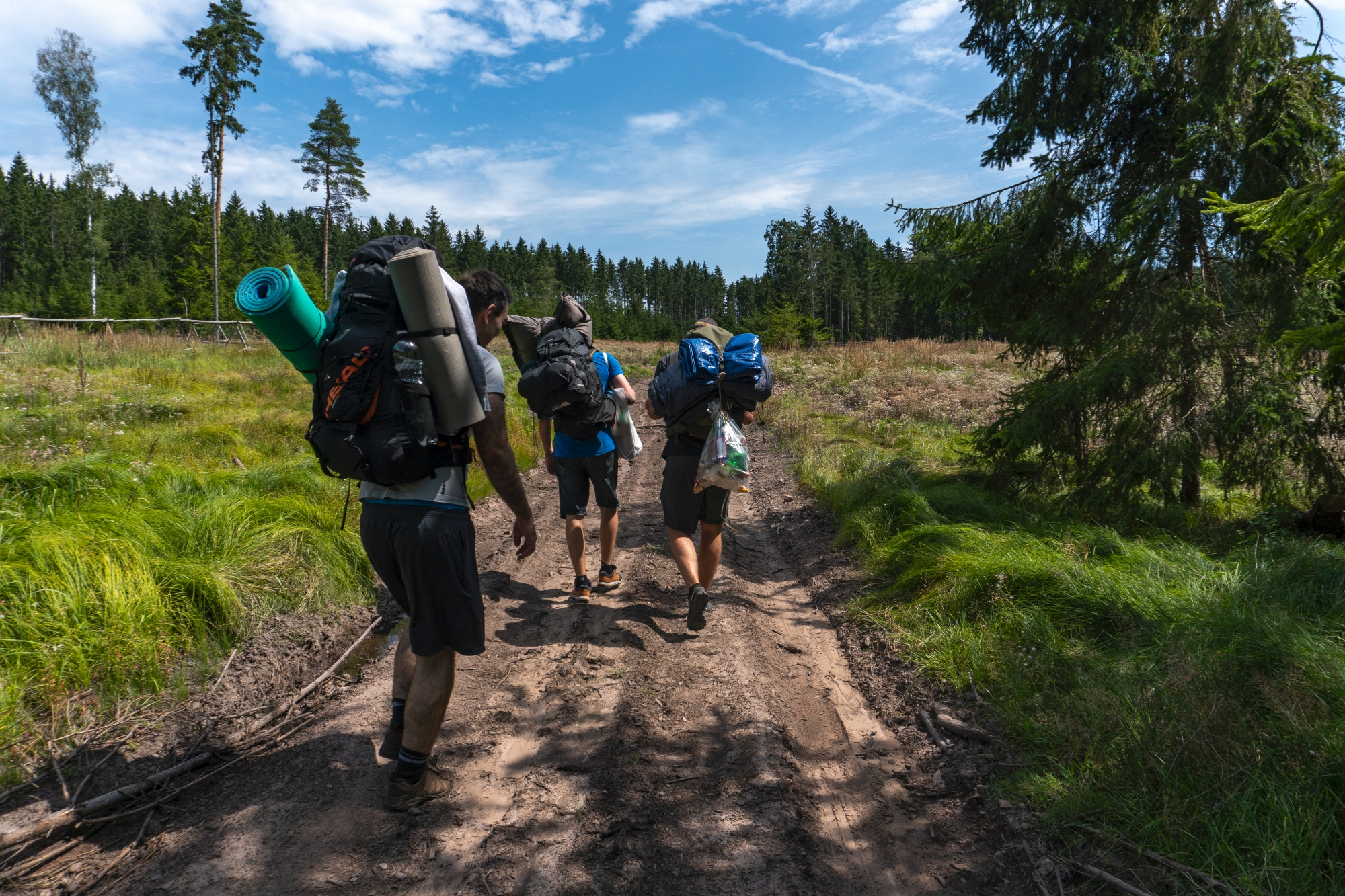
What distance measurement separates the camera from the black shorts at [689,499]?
4402 mm

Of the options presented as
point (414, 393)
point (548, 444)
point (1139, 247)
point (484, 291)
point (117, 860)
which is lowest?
point (117, 860)

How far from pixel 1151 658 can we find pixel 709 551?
2.50 meters

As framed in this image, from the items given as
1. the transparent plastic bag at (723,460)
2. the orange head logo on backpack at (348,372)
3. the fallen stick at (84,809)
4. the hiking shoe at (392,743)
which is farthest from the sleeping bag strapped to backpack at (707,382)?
the fallen stick at (84,809)

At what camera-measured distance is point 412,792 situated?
2.61 metres

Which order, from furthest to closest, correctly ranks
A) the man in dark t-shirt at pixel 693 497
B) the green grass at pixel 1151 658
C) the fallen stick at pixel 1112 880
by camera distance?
the man in dark t-shirt at pixel 693 497 → the green grass at pixel 1151 658 → the fallen stick at pixel 1112 880

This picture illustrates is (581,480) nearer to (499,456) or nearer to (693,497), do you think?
(693,497)

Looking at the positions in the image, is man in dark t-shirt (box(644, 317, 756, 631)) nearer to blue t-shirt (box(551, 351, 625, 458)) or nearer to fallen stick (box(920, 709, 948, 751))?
blue t-shirt (box(551, 351, 625, 458))

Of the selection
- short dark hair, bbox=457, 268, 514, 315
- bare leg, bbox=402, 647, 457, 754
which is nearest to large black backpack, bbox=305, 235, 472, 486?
short dark hair, bbox=457, 268, 514, 315

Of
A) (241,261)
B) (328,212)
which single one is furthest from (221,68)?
(241,261)

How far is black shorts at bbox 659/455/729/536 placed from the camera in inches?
173

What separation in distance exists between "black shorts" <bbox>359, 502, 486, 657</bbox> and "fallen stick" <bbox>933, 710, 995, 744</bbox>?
2.30 m

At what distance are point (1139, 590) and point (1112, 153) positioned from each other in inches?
193

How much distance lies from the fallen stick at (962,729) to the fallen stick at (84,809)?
Result: 3.53 metres

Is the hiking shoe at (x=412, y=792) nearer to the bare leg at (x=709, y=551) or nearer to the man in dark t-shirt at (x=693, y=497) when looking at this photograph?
the man in dark t-shirt at (x=693, y=497)
